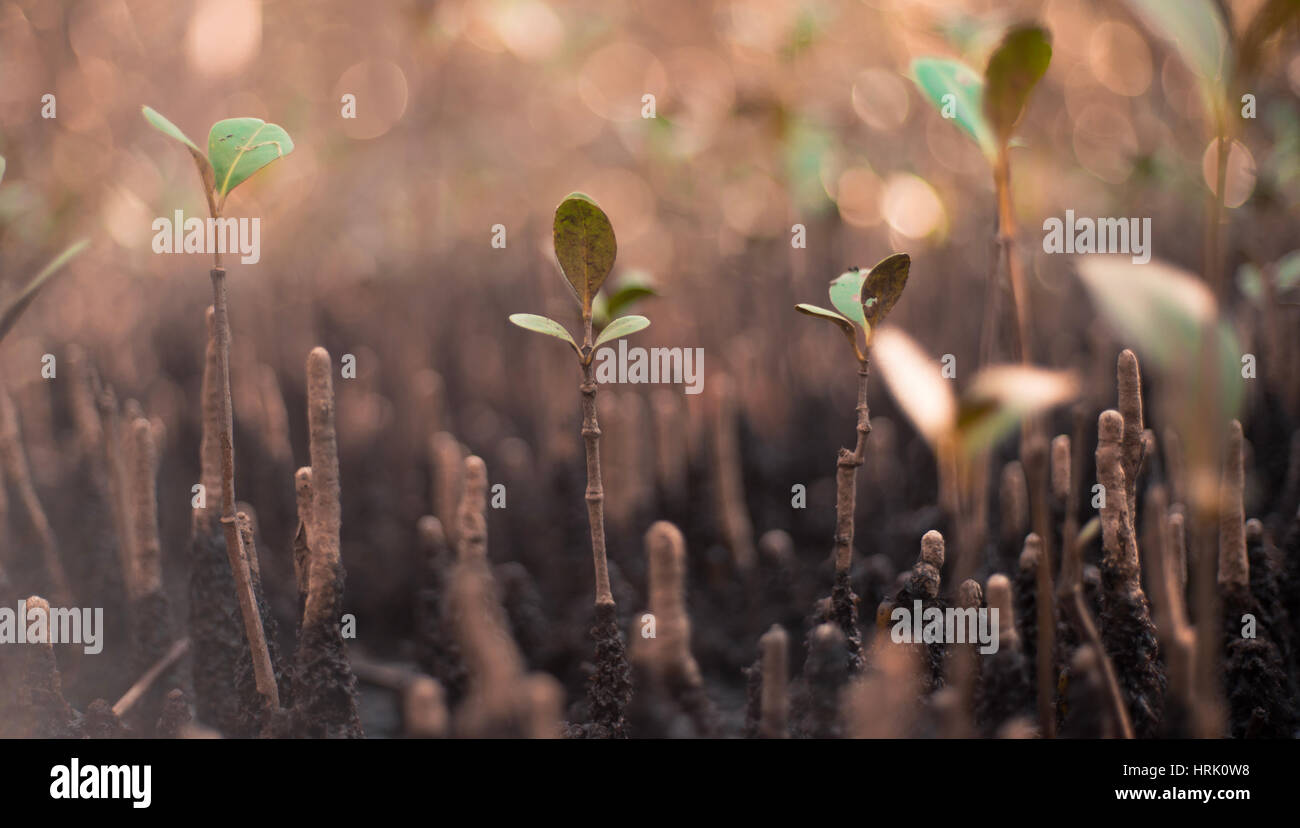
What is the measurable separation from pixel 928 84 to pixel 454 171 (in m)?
2.95

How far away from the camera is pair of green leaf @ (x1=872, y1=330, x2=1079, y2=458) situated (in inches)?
20.3

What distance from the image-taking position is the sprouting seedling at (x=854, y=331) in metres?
0.65

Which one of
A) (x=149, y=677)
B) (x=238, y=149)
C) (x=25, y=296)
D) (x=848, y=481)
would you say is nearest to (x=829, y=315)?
(x=848, y=481)

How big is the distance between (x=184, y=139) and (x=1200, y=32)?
63 centimetres

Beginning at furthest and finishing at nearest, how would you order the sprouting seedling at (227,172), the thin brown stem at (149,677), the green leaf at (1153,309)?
the thin brown stem at (149,677), the sprouting seedling at (227,172), the green leaf at (1153,309)

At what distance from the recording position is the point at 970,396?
0.54 meters

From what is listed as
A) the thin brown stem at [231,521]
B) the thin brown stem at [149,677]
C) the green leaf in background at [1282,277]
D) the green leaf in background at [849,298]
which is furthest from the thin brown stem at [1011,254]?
the thin brown stem at [149,677]

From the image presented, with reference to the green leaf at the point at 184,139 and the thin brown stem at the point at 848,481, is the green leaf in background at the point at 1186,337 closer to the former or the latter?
the thin brown stem at the point at 848,481

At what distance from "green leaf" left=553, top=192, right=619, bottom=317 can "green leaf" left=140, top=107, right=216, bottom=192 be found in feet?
0.79

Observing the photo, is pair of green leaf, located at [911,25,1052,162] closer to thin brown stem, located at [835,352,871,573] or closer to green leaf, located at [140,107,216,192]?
thin brown stem, located at [835,352,871,573]

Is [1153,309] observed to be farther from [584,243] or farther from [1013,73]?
[584,243]

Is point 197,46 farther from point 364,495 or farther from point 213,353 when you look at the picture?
point 213,353

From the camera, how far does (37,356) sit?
164 centimetres

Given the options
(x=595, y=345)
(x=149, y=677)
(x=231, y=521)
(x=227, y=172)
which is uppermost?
(x=227, y=172)
